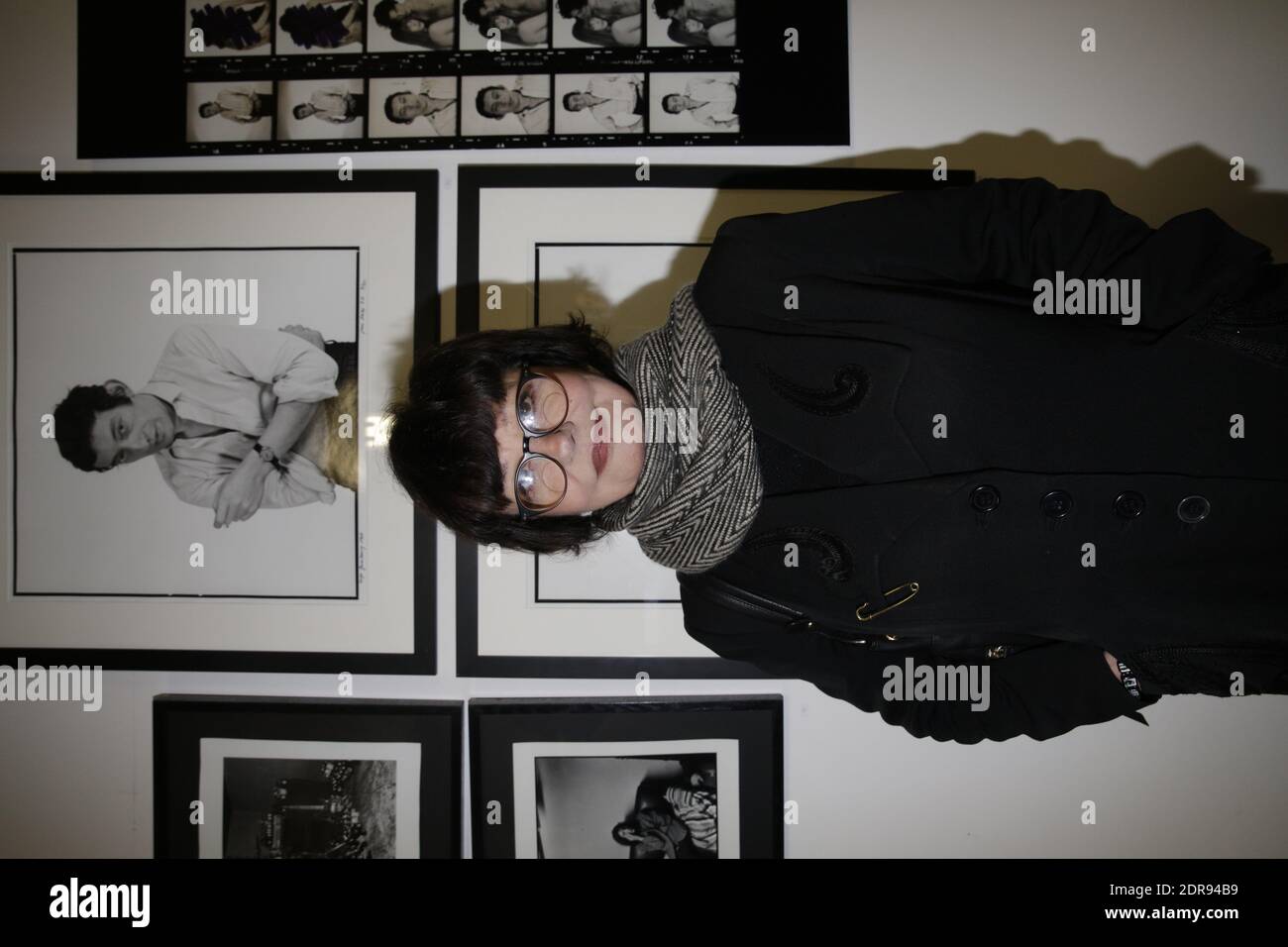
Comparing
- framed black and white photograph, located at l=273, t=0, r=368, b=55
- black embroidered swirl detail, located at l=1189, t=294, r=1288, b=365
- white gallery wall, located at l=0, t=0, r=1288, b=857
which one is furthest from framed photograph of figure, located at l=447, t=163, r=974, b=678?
black embroidered swirl detail, located at l=1189, t=294, r=1288, b=365

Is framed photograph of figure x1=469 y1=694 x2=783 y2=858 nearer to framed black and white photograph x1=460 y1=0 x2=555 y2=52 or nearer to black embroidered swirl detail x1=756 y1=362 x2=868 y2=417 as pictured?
black embroidered swirl detail x1=756 y1=362 x2=868 y2=417

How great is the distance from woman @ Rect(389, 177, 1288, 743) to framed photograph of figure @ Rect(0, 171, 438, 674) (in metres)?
0.42

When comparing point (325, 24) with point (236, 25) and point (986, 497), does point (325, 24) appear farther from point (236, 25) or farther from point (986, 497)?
point (986, 497)

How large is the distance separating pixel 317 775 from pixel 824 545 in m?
1.17

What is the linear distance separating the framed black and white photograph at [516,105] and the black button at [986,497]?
3.55 ft

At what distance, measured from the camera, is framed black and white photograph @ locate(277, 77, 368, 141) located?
1467 millimetres

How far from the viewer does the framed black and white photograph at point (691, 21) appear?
143 cm

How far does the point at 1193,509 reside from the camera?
0.92m

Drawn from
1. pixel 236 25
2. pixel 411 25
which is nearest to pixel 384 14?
pixel 411 25

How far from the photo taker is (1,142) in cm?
148

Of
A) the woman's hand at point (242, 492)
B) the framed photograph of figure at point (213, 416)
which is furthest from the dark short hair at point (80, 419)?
the woman's hand at point (242, 492)

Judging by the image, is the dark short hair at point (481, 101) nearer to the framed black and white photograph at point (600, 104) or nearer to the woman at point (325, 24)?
the framed black and white photograph at point (600, 104)
